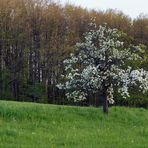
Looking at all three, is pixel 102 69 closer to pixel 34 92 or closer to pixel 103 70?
pixel 103 70

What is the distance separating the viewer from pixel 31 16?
62.3m

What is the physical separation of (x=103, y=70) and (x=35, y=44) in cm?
3993

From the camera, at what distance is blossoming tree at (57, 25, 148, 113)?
2266cm

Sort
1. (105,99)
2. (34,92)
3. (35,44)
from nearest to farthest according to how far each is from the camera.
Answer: (105,99) < (34,92) < (35,44)

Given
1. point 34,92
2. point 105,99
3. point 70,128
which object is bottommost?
point 70,128

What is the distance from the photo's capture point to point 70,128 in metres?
17.8

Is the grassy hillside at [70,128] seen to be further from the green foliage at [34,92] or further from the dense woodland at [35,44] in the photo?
the dense woodland at [35,44]

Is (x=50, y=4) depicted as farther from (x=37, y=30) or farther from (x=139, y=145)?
(x=139, y=145)

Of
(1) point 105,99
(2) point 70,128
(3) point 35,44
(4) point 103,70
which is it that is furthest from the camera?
(3) point 35,44

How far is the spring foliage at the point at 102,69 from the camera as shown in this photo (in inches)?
891

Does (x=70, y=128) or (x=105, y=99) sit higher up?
(x=105, y=99)

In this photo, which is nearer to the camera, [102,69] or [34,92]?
[102,69]

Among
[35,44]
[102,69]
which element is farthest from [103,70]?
[35,44]

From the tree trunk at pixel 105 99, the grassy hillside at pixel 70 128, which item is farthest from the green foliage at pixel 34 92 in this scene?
the grassy hillside at pixel 70 128
